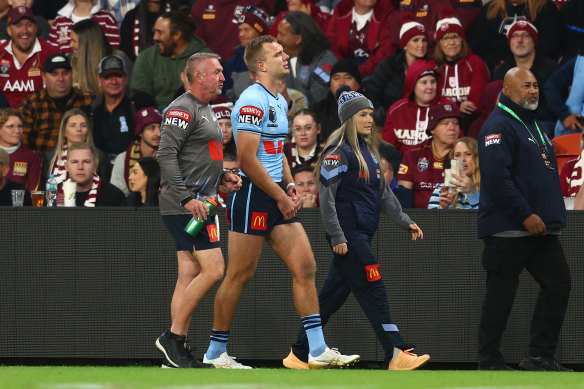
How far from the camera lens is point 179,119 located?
7152 mm

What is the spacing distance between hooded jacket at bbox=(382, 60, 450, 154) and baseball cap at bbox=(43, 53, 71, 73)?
3.82m

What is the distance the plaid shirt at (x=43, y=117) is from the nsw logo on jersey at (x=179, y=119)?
18.1ft

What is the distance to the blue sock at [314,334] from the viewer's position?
724 centimetres

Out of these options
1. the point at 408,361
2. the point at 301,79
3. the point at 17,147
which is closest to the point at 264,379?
the point at 408,361

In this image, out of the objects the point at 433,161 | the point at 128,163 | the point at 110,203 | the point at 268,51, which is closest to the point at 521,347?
the point at 433,161

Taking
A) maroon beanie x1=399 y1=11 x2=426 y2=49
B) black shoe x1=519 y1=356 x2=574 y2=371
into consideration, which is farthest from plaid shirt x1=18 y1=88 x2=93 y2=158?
black shoe x1=519 y1=356 x2=574 y2=371

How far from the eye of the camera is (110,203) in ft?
32.4

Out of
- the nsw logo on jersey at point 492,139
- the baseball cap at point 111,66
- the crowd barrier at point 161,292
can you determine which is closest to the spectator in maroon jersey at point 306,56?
the baseball cap at point 111,66

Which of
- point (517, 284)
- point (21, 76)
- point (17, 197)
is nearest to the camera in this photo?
point (517, 284)

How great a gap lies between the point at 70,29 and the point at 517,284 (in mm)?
8477

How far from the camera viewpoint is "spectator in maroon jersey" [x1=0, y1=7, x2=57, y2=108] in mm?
13445

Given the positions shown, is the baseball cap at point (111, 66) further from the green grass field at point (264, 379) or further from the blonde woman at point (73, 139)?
the green grass field at point (264, 379)

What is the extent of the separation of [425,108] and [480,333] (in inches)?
173

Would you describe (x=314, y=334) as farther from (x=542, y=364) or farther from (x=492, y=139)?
(x=492, y=139)
